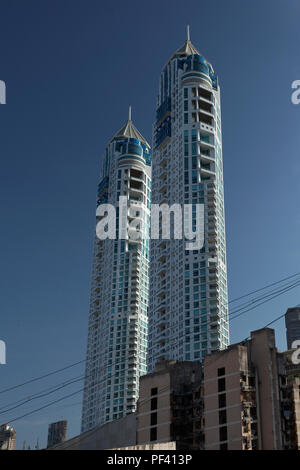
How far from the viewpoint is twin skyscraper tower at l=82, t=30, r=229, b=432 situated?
138 metres

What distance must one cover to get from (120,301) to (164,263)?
88.7 ft

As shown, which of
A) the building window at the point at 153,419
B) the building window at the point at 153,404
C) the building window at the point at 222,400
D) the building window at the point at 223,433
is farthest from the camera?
the building window at the point at 153,404

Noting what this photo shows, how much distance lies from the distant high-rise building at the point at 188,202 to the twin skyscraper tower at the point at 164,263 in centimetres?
25

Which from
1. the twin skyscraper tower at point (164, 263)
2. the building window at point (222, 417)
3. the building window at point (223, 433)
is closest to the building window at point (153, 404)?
the building window at point (222, 417)

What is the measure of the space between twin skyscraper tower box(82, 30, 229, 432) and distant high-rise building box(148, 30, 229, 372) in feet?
0.82

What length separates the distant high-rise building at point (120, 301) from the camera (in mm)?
160750

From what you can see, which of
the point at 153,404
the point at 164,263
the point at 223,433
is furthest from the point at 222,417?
the point at 164,263

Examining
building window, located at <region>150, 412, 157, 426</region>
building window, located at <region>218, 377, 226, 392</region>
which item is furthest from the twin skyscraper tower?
building window, located at <region>218, 377, 226, 392</region>

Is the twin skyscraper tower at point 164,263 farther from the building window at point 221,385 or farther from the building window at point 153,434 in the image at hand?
the building window at point 221,385

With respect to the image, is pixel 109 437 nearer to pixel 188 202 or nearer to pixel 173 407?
pixel 173 407

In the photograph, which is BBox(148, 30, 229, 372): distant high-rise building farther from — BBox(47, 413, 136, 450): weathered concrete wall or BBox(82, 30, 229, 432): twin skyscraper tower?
BBox(47, 413, 136, 450): weathered concrete wall

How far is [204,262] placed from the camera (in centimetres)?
13988
